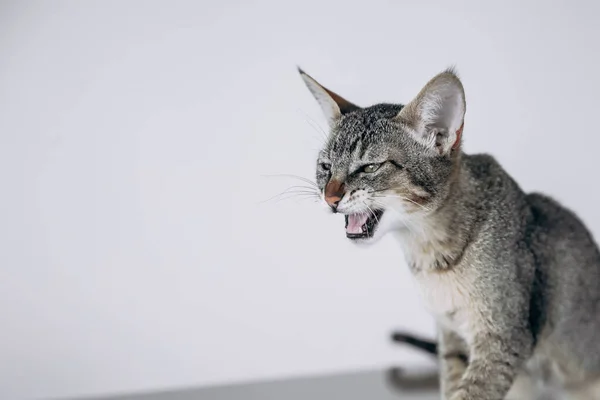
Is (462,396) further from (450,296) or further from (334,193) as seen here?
(334,193)

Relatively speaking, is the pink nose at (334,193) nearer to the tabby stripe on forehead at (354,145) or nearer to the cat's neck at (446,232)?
the tabby stripe on forehead at (354,145)

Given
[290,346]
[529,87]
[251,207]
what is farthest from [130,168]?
[529,87]

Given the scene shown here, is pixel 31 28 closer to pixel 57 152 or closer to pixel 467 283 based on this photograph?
pixel 57 152

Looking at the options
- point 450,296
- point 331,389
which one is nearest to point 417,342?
point 331,389

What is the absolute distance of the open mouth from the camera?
32.7 inches

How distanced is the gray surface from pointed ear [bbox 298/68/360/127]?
60cm

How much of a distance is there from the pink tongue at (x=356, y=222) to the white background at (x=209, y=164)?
14.7 inches

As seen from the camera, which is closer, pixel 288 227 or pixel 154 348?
pixel 288 227

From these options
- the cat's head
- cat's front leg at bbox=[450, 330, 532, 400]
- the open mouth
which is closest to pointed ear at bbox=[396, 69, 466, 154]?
the cat's head

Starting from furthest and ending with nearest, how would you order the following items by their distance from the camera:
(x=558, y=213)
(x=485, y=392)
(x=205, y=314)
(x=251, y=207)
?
(x=205, y=314) < (x=251, y=207) < (x=558, y=213) < (x=485, y=392)

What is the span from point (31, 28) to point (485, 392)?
1.01 meters

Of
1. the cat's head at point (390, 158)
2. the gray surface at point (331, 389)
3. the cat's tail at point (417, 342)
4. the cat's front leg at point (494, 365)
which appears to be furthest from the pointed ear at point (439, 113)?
the gray surface at point (331, 389)

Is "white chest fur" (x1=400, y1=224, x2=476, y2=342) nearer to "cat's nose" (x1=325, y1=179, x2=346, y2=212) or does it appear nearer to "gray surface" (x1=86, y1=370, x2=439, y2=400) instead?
"cat's nose" (x1=325, y1=179, x2=346, y2=212)

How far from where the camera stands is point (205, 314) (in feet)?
5.41
